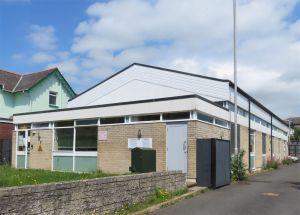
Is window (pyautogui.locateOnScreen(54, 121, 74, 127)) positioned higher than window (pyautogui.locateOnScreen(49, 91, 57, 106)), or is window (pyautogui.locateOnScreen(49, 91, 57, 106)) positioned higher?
window (pyautogui.locateOnScreen(49, 91, 57, 106))

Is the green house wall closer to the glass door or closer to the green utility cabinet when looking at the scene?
the glass door

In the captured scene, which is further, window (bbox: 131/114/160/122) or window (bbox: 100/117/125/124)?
window (bbox: 100/117/125/124)

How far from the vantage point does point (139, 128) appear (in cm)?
1884

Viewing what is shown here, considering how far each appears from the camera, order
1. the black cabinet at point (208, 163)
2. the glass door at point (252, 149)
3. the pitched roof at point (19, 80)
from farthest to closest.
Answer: the pitched roof at point (19, 80) < the glass door at point (252, 149) < the black cabinet at point (208, 163)

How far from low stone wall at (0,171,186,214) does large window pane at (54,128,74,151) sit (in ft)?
34.7

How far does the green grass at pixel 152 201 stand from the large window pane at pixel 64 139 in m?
9.72

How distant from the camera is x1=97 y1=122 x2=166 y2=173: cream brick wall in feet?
59.0

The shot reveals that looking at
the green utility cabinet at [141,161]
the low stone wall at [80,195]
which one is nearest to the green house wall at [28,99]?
the green utility cabinet at [141,161]

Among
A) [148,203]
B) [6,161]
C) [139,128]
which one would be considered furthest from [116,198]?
[6,161]

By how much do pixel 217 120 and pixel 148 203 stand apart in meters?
10.0

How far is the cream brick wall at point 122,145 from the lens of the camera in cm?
1798

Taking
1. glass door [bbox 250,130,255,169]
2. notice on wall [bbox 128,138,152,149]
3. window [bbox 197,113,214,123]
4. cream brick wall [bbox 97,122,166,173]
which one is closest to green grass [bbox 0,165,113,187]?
cream brick wall [bbox 97,122,166,173]

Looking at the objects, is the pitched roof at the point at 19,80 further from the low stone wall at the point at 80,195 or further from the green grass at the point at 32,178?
the low stone wall at the point at 80,195

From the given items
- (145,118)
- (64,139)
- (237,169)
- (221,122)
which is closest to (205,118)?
(145,118)
